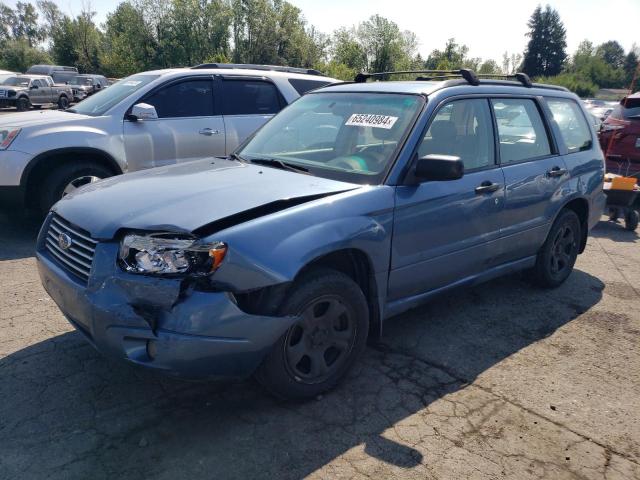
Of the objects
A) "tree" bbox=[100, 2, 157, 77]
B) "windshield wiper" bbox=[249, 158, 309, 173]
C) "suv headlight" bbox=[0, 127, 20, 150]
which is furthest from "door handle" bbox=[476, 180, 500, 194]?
"tree" bbox=[100, 2, 157, 77]

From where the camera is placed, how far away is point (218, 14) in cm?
4944

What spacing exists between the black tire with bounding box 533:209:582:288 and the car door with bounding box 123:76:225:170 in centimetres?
398

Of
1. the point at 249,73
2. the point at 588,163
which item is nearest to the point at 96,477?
Answer: the point at 588,163

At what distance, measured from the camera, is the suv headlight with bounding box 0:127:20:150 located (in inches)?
221

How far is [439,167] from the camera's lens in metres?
3.20

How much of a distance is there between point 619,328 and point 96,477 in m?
3.96

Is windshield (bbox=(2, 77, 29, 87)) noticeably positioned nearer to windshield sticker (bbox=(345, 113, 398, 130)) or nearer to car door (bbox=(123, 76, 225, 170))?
car door (bbox=(123, 76, 225, 170))

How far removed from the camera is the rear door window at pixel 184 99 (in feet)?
21.1

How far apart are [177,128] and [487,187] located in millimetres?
4022

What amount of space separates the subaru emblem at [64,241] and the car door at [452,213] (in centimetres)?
188

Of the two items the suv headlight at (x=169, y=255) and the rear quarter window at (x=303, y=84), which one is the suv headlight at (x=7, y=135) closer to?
the rear quarter window at (x=303, y=84)

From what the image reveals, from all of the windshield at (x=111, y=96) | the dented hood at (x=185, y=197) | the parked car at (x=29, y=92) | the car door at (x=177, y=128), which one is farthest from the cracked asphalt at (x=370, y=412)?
the parked car at (x=29, y=92)

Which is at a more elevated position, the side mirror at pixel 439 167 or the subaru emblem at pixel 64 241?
the side mirror at pixel 439 167

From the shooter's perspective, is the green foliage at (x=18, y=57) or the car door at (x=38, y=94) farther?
the green foliage at (x=18, y=57)
